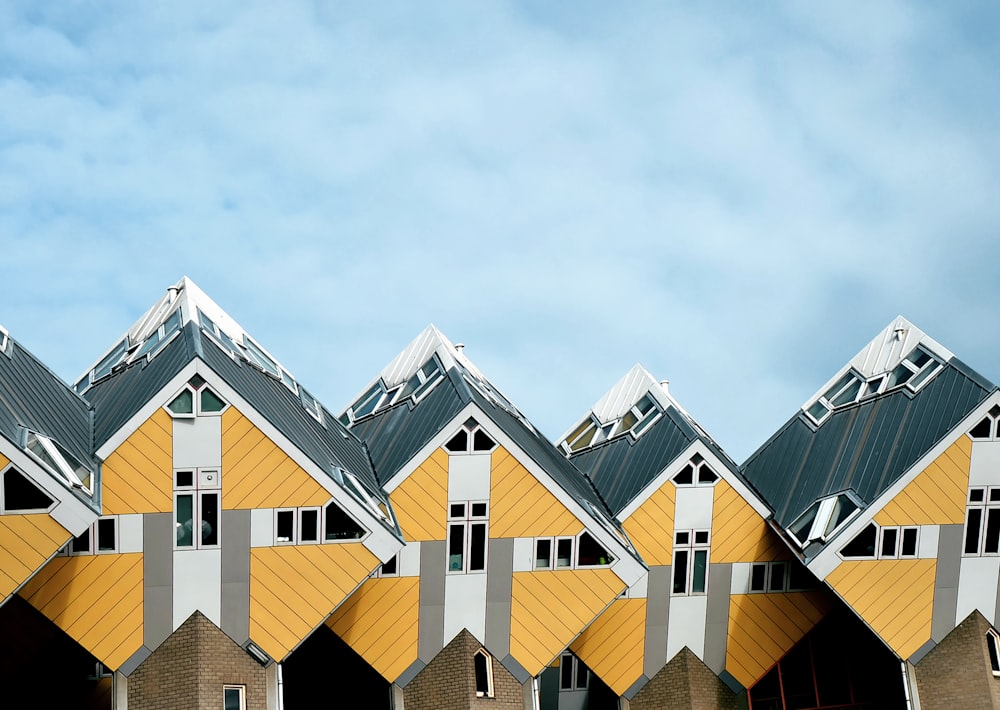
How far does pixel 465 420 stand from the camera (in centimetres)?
3884

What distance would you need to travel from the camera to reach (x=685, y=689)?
42.2 metres

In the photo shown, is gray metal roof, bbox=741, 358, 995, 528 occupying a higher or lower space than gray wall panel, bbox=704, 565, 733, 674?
higher

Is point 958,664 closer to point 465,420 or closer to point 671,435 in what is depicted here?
point 671,435

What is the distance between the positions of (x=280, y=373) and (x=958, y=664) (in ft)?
86.1

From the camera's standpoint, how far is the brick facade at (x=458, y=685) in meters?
38.2

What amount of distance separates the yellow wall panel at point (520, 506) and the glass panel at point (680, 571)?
5.62 m

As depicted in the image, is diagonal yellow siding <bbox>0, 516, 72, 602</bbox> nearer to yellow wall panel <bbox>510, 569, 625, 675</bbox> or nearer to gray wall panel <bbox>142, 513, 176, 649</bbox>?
gray wall panel <bbox>142, 513, 176, 649</bbox>

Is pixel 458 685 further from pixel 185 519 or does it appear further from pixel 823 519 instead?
pixel 823 519

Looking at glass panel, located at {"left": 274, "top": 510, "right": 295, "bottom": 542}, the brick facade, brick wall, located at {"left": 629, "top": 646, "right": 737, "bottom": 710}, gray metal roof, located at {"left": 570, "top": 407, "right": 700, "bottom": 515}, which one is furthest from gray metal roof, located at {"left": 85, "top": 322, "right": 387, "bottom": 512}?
brick wall, located at {"left": 629, "top": 646, "right": 737, "bottom": 710}

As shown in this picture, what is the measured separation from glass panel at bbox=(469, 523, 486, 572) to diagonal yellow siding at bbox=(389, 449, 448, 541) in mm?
1003

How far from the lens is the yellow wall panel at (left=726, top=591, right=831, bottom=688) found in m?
43.0

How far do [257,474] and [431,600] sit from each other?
25.5 feet

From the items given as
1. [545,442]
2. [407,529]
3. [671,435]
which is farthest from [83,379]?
[671,435]

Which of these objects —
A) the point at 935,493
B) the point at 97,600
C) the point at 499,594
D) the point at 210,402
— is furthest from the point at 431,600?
the point at 935,493
